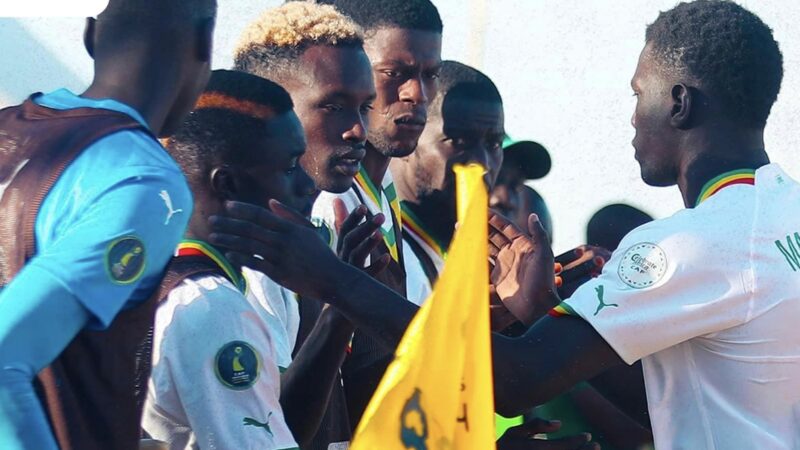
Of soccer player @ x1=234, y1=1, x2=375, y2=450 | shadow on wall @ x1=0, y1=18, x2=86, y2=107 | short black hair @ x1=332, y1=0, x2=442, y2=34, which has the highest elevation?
shadow on wall @ x1=0, y1=18, x2=86, y2=107

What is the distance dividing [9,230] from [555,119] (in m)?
4.60

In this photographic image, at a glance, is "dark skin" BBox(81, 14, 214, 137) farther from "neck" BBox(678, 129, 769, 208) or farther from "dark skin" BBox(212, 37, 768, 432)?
"neck" BBox(678, 129, 769, 208)

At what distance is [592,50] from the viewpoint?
665 centimetres

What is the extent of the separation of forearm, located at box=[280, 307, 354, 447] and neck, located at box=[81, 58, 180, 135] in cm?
90

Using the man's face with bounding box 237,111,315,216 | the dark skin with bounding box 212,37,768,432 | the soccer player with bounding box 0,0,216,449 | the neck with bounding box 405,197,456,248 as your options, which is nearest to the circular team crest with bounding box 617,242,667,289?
the dark skin with bounding box 212,37,768,432

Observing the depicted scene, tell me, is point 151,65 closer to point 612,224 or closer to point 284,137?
point 284,137

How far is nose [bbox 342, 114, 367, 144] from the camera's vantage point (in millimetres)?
4094

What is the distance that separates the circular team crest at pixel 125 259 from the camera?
2191 mm

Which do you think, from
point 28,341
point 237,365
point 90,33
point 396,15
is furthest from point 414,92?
point 28,341

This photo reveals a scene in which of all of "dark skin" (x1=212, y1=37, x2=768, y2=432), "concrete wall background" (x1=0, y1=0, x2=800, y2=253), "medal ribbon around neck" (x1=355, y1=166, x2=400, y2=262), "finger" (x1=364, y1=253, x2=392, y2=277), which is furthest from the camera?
"concrete wall background" (x1=0, y1=0, x2=800, y2=253)

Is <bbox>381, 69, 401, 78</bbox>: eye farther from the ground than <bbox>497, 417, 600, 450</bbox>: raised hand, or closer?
farther from the ground

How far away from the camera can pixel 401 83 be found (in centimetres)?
476

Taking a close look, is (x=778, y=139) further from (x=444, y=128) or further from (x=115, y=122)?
(x=115, y=122)

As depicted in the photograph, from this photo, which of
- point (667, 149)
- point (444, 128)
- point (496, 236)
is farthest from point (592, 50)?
point (667, 149)
